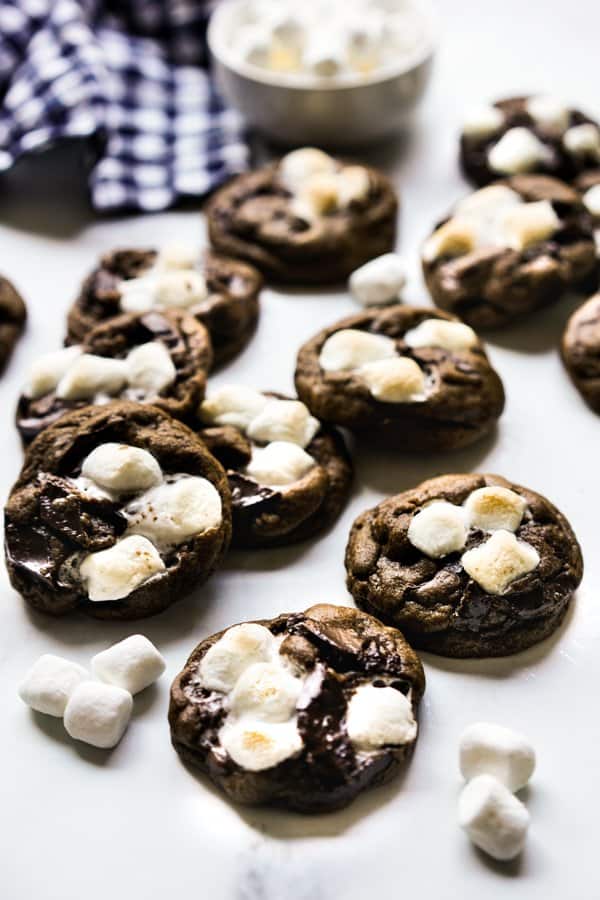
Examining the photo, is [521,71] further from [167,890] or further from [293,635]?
[167,890]

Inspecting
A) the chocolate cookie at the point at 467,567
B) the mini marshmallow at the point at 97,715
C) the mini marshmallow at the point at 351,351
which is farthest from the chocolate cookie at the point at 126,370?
the mini marshmallow at the point at 97,715

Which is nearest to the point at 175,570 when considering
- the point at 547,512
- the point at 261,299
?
the point at 547,512

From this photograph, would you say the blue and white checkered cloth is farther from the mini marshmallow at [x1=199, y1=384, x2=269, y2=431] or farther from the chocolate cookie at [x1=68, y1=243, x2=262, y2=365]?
the mini marshmallow at [x1=199, y1=384, x2=269, y2=431]

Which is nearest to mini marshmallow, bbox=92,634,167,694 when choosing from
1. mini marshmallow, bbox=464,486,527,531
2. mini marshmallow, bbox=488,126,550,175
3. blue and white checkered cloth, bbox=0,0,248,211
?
mini marshmallow, bbox=464,486,527,531

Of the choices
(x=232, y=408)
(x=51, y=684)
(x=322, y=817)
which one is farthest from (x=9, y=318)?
(x=322, y=817)

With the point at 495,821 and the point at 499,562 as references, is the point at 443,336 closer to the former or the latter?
the point at 499,562

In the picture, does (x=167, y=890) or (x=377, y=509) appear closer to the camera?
(x=167, y=890)

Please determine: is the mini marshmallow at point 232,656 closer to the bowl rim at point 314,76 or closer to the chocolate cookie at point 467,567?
the chocolate cookie at point 467,567

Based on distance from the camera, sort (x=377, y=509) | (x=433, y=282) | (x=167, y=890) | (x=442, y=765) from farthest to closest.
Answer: (x=433, y=282), (x=377, y=509), (x=442, y=765), (x=167, y=890)
